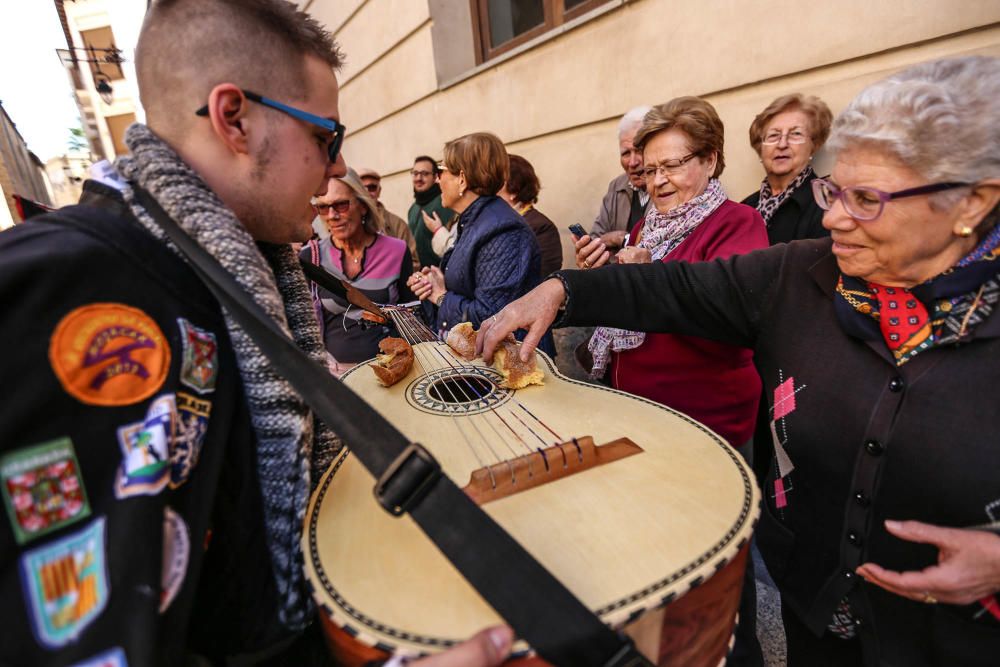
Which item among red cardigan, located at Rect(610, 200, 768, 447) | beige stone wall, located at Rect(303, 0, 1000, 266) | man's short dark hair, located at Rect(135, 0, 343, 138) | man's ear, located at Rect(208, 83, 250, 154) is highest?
beige stone wall, located at Rect(303, 0, 1000, 266)

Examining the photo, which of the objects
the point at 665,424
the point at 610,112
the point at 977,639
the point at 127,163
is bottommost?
the point at 977,639

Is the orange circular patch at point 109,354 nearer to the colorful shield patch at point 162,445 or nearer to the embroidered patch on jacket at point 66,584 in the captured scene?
the colorful shield patch at point 162,445

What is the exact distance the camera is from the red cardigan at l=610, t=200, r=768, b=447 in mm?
1776

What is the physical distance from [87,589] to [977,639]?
163cm

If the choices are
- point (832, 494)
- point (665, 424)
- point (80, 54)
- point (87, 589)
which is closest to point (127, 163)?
point (87, 589)

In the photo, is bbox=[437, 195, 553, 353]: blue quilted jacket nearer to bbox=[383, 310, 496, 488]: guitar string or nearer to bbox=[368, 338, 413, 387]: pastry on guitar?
bbox=[383, 310, 496, 488]: guitar string

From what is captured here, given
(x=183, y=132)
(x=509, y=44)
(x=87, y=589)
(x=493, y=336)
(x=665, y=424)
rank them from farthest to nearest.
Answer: (x=509, y=44) → (x=493, y=336) → (x=665, y=424) → (x=183, y=132) → (x=87, y=589)

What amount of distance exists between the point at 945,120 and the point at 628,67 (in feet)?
9.81

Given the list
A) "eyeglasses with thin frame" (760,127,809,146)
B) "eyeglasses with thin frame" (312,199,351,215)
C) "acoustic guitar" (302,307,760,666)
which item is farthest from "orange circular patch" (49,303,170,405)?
"eyeglasses with thin frame" (760,127,809,146)

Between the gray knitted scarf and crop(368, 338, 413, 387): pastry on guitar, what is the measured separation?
0.74 metres

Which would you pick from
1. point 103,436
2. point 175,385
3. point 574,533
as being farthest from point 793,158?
point 103,436

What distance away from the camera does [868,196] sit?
3.44 ft

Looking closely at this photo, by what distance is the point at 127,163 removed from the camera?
91 centimetres

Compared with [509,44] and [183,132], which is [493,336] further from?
[509,44]
